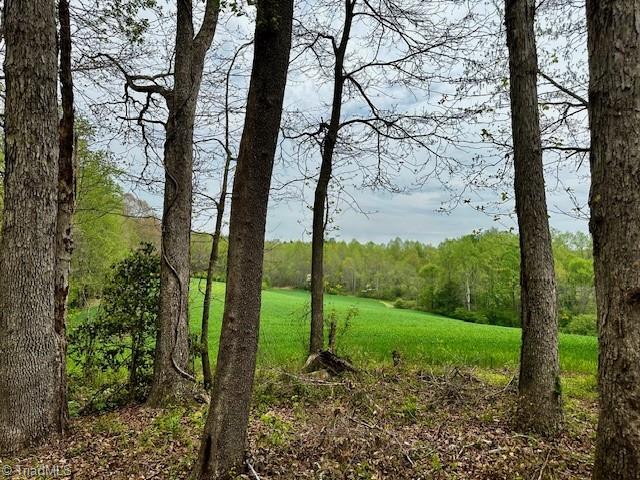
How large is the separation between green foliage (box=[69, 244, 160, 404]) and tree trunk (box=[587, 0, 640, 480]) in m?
5.25

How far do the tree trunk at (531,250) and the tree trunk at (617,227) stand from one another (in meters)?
1.93

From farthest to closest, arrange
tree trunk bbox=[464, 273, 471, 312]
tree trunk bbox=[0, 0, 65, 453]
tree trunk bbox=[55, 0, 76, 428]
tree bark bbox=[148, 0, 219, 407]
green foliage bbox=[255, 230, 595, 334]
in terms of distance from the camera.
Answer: tree trunk bbox=[464, 273, 471, 312]
green foliage bbox=[255, 230, 595, 334]
tree bark bbox=[148, 0, 219, 407]
tree trunk bbox=[55, 0, 76, 428]
tree trunk bbox=[0, 0, 65, 453]

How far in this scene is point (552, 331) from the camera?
13.8ft

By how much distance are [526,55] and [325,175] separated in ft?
13.2

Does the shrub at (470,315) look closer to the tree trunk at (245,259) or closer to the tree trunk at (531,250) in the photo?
the tree trunk at (531,250)

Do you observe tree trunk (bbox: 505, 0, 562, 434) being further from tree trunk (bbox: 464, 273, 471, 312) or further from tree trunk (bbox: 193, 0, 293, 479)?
tree trunk (bbox: 464, 273, 471, 312)

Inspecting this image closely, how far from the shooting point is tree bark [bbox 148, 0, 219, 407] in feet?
17.1

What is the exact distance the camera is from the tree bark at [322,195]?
7562 mm

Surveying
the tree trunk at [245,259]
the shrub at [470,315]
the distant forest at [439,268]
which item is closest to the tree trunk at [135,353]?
the tree trunk at [245,259]

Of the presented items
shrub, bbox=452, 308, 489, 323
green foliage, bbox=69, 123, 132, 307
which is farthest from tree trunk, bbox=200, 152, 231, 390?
shrub, bbox=452, 308, 489, 323

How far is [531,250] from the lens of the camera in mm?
4266

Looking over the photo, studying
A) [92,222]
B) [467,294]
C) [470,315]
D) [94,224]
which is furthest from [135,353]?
[467,294]

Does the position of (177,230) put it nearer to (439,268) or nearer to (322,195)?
(322,195)

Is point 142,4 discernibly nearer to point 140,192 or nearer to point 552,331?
point 140,192
